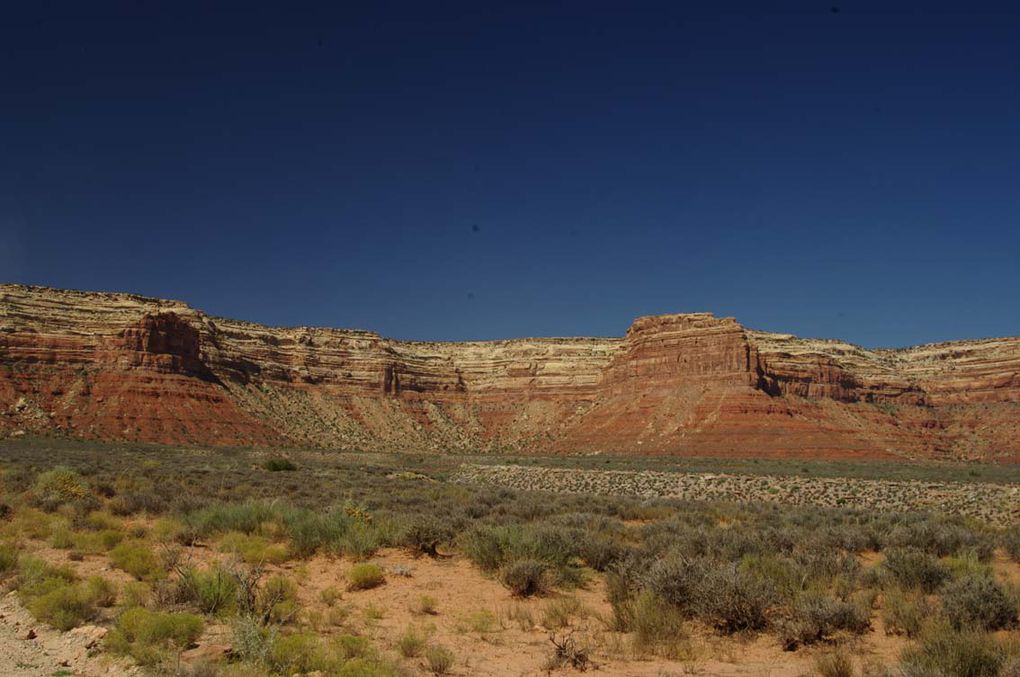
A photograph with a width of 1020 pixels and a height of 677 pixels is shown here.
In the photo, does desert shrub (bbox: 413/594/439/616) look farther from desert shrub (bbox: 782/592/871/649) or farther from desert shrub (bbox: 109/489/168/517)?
desert shrub (bbox: 109/489/168/517)

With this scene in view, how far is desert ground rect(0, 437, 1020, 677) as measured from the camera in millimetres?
6832

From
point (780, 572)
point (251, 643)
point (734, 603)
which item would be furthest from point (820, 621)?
point (251, 643)

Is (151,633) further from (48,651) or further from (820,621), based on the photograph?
(820,621)

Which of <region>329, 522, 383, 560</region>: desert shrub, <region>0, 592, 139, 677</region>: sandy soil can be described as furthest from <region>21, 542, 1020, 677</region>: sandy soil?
<region>329, 522, 383, 560</region>: desert shrub

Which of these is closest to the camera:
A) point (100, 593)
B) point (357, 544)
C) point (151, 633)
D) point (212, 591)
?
point (151, 633)

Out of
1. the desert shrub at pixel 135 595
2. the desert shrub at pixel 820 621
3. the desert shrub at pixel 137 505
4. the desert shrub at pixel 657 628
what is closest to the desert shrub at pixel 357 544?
the desert shrub at pixel 135 595

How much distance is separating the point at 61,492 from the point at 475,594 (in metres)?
13.0

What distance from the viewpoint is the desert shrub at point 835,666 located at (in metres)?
6.28

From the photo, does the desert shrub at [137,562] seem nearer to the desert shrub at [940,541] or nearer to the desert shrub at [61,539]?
the desert shrub at [61,539]

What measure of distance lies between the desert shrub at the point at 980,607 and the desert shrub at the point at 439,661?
19.0 feet

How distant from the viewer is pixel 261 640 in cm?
663

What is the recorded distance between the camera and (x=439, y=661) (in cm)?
675

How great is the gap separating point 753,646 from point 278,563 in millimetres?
8062

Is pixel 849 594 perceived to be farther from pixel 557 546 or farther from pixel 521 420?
pixel 521 420
